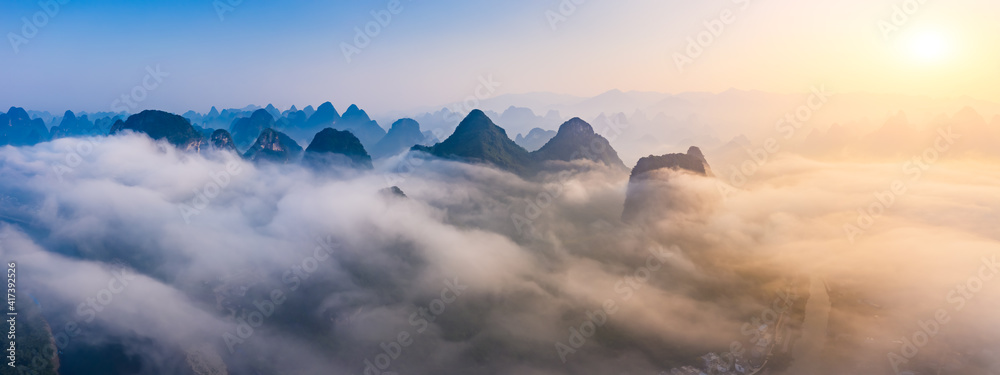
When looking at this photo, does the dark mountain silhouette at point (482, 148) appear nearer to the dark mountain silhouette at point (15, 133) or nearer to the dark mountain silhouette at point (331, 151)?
the dark mountain silhouette at point (331, 151)

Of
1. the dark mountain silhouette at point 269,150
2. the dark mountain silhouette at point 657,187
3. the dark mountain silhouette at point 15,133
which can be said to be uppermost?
the dark mountain silhouette at point 657,187

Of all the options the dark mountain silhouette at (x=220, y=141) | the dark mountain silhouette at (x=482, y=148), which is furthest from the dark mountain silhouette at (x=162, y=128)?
the dark mountain silhouette at (x=482, y=148)

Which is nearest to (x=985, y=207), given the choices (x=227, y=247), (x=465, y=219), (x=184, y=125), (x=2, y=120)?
(x=465, y=219)

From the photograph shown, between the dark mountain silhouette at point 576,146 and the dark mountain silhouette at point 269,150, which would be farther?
the dark mountain silhouette at point 269,150

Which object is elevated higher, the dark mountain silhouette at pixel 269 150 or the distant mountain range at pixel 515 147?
the distant mountain range at pixel 515 147

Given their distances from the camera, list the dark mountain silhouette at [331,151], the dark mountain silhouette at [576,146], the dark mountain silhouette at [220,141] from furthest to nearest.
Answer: the dark mountain silhouette at [220,141] < the dark mountain silhouette at [576,146] < the dark mountain silhouette at [331,151]

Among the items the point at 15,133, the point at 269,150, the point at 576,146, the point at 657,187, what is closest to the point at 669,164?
the point at 657,187

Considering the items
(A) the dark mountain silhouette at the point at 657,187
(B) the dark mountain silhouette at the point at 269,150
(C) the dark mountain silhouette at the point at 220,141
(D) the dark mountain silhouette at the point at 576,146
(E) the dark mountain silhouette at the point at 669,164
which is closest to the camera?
(A) the dark mountain silhouette at the point at 657,187
